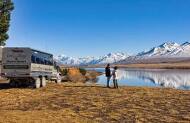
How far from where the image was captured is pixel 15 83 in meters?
38.9

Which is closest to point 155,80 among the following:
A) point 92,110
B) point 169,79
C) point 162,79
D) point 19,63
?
point 169,79

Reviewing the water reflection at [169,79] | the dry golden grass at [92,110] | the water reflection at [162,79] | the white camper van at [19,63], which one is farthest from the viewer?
the water reflection at [162,79]

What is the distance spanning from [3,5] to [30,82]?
24009 millimetres

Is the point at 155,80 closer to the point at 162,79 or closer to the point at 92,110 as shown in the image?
the point at 162,79

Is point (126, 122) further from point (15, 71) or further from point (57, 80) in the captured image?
point (57, 80)

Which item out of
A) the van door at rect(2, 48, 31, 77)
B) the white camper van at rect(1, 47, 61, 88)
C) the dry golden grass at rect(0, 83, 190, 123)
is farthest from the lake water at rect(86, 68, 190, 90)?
the dry golden grass at rect(0, 83, 190, 123)

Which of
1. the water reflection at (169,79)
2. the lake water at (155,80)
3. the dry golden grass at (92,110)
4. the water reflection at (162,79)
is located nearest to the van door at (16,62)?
the dry golden grass at (92,110)

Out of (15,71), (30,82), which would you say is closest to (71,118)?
(15,71)

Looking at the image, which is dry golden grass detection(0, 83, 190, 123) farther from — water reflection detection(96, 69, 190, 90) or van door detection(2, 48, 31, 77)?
water reflection detection(96, 69, 190, 90)

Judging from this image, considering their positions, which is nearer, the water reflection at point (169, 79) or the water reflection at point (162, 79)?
the water reflection at point (169, 79)

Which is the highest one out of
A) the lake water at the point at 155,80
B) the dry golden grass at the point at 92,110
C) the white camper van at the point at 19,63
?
the white camper van at the point at 19,63

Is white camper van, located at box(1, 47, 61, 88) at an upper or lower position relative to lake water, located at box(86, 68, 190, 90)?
upper

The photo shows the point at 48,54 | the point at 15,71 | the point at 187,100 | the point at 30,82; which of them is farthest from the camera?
the point at 48,54

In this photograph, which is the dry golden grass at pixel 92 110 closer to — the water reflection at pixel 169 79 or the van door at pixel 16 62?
the van door at pixel 16 62
